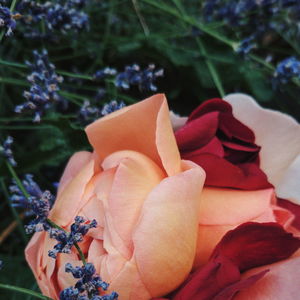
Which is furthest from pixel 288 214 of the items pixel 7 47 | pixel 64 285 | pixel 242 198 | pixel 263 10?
pixel 7 47

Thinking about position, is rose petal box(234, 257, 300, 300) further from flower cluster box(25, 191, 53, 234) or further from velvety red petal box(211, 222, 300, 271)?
flower cluster box(25, 191, 53, 234)

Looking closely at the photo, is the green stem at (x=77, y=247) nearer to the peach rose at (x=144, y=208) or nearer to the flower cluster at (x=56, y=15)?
the peach rose at (x=144, y=208)

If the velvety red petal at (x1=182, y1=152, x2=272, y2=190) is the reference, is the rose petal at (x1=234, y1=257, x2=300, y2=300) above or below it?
below

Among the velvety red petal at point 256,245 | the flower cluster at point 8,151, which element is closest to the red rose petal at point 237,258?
the velvety red petal at point 256,245

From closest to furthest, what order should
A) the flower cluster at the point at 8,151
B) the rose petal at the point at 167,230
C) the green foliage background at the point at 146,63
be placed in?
1. the rose petal at the point at 167,230
2. the flower cluster at the point at 8,151
3. the green foliage background at the point at 146,63

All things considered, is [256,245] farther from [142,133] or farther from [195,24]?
[195,24]

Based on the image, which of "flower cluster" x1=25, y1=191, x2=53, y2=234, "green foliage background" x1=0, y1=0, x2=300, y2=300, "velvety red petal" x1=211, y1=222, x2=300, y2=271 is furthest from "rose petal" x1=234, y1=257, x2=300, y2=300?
"green foliage background" x1=0, y1=0, x2=300, y2=300

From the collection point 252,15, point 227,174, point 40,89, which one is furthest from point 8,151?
point 252,15
